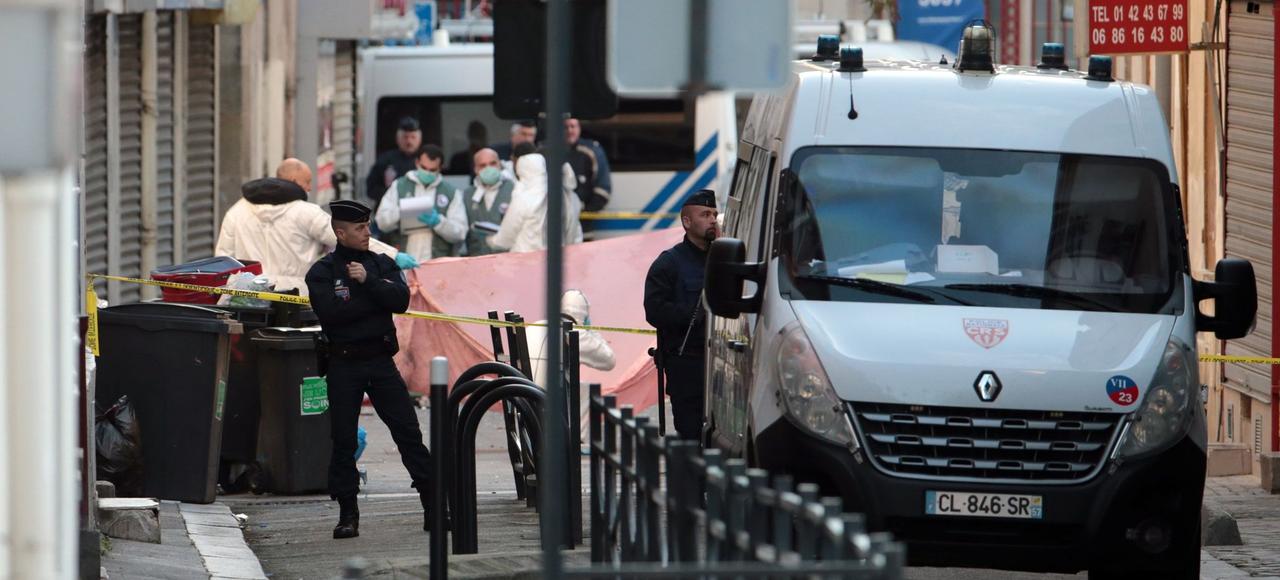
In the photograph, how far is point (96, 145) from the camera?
1969 cm

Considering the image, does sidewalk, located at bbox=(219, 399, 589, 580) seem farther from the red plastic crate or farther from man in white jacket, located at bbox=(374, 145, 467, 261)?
man in white jacket, located at bbox=(374, 145, 467, 261)

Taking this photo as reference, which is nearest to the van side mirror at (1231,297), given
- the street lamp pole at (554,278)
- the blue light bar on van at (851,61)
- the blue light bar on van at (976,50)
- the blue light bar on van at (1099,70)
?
the blue light bar on van at (1099,70)

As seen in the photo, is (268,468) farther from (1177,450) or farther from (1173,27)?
(1173,27)

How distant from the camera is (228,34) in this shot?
25.0 metres

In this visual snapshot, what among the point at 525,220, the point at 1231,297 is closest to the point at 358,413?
the point at 1231,297

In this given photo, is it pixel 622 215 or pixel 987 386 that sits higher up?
pixel 987 386

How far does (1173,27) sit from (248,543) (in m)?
8.13

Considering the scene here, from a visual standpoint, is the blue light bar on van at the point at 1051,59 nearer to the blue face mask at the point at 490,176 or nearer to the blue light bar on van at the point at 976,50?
the blue light bar on van at the point at 976,50

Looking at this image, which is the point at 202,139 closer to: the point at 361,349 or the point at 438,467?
the point at 361,349

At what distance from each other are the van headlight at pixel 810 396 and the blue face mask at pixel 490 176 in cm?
1247

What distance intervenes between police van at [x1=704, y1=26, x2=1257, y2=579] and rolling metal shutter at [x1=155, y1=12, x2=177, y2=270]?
42.8 ft

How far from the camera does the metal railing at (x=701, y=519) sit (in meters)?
5.27

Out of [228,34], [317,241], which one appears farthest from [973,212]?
[228,34]

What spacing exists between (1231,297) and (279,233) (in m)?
7.54
